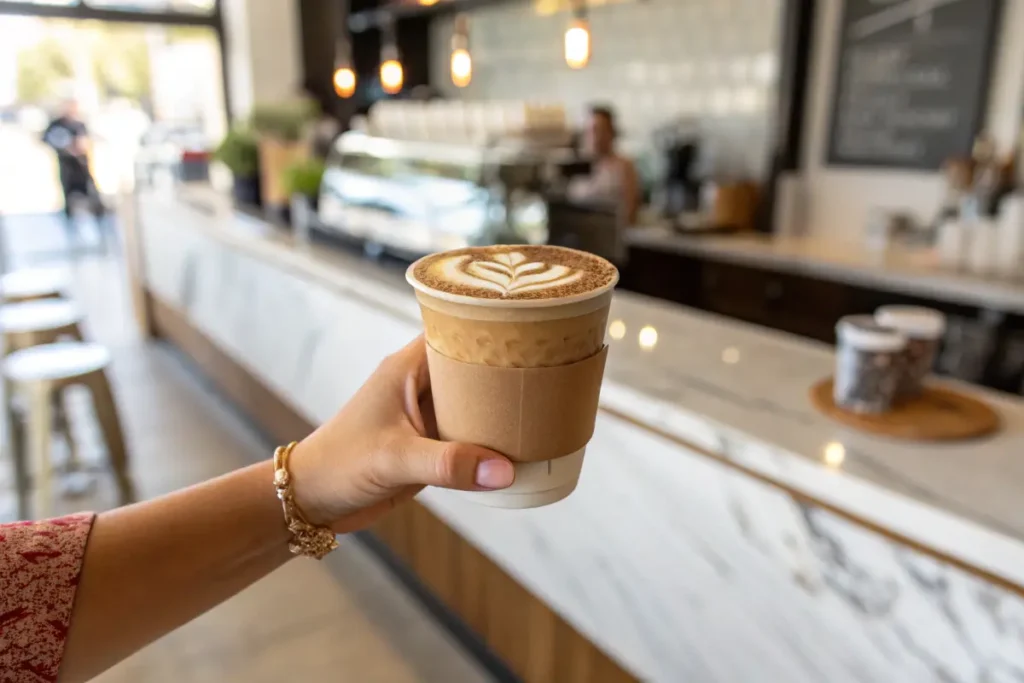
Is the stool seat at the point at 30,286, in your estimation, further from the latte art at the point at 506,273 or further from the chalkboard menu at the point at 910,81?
the chalkboard menu at the point at 910,81

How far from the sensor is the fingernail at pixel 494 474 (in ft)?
2.50

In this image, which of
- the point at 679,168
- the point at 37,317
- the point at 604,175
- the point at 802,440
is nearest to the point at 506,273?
the point at 802,440

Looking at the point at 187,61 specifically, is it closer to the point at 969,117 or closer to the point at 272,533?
the point at 969,117

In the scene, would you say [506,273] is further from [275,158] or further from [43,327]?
[275,158]

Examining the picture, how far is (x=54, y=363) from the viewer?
283 cm

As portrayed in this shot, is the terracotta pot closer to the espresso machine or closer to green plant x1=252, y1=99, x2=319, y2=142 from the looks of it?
green plant x1=252, y1=99, x2=319, y2=142

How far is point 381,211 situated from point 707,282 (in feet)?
5.49

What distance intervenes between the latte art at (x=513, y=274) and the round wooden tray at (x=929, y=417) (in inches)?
32.5

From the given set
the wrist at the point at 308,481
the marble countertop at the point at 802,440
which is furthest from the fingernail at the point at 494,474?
the marble countertop at the point at 802,440

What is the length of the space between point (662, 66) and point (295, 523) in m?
4.23

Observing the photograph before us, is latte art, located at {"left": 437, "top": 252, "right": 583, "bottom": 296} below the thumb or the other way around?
the other way around

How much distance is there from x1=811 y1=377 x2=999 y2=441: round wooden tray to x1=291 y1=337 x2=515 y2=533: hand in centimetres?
84

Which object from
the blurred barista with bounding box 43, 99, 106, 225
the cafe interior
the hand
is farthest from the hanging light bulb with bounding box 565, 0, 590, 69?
the blurred barista with bounding box 43, 99, 106, 225

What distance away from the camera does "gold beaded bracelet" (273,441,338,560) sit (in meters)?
1.01
